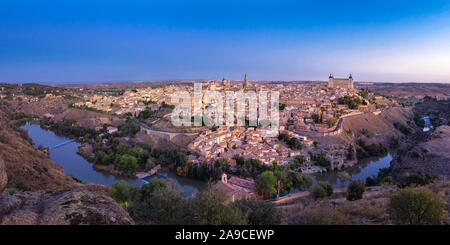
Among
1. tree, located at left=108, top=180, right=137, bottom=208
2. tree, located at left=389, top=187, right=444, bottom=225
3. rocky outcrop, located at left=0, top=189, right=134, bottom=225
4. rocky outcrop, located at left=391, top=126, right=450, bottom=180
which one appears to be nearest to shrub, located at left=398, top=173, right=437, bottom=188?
rocky outcrop, located at left=391, top=126, right=450, bottom=180

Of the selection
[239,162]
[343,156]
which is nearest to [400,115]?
[343,156]

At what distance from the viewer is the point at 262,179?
7906 millimetres

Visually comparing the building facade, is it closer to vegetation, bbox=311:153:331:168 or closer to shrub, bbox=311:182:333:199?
vegetation, bbox=311:153:331:168

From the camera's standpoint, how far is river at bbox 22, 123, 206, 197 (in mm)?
10102

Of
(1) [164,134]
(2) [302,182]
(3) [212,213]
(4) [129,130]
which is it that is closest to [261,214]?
(3) [212,213]

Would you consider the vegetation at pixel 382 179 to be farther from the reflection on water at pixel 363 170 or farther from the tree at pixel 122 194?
the tree at pixel 122 194

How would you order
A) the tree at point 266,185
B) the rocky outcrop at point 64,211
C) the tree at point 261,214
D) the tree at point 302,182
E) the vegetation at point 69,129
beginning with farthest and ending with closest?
the vegetation at point 69,129 → the tree at point 302,182 → the tree at point 266,185 → the tree at point 261,214 → the rocky outcrop at point 64,211

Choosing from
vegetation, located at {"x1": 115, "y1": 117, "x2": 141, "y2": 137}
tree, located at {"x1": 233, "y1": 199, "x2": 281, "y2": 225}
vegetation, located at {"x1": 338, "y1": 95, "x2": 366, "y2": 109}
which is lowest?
vegetation, located at {"x1": 115, "y1": 117, "x2": 141, "y2": 137}

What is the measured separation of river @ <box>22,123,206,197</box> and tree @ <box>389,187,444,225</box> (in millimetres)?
5362

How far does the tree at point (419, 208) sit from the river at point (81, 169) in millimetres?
5362

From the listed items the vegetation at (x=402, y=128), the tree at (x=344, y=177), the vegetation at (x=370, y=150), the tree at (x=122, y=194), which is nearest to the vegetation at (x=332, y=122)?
the vegetation at (x=370, y=150)

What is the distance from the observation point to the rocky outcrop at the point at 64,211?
123 cm

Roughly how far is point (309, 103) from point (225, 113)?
28.6ft
